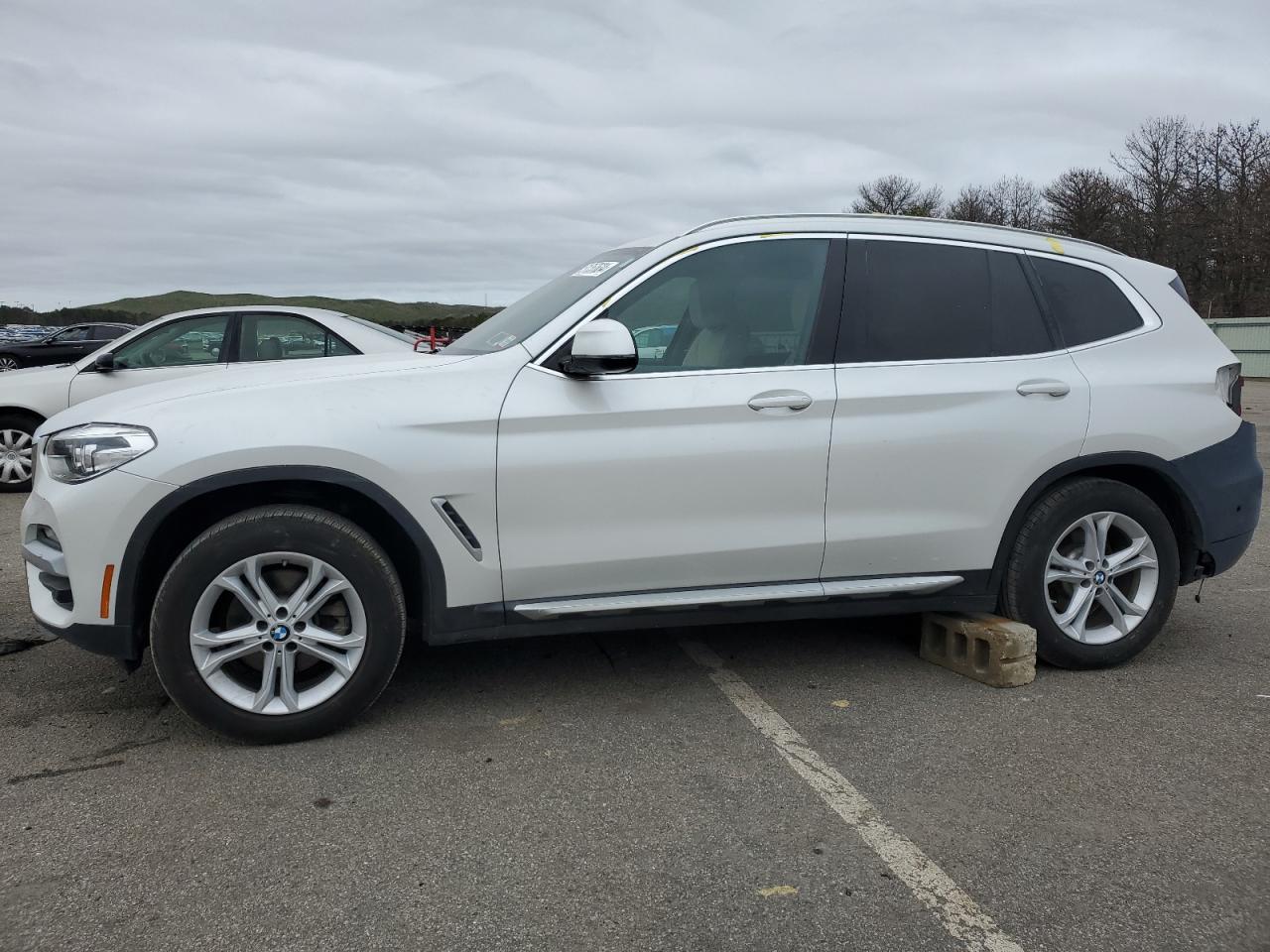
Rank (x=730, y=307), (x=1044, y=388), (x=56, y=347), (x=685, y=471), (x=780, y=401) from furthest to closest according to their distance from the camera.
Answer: (x=56, y=347) → (x=1044, y=388) → (x=730, y=307) → (x=780, y=401) → (x=685, y=471)

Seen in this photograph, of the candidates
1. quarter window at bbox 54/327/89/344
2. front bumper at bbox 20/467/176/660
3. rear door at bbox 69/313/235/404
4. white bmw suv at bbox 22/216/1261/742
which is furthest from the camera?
quarter window at bbox 54/327/89/344

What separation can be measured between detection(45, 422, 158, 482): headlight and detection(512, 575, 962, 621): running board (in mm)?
1387

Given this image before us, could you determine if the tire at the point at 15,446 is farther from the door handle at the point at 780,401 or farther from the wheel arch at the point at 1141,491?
the wheel arch at the point at 1141,491

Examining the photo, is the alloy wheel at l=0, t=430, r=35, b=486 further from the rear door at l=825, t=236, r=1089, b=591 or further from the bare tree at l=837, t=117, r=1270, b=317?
the bare tree at l=837, t=117, r=1270, b=317

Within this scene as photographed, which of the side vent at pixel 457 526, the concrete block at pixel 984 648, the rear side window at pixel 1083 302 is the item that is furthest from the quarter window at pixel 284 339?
the rear side window at pixel 1083 302

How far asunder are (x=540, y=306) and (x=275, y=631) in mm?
1665

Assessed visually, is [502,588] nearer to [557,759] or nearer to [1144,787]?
[557,759]

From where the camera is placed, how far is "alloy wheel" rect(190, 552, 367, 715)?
348 cm

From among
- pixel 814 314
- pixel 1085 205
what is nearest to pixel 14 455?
pixel 814 314

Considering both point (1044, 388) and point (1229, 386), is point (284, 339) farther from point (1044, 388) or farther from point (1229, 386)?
point (1229, 386)

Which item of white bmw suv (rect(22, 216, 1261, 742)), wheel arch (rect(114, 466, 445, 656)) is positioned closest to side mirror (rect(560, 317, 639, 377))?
white bmw suv (rect(22, 216, 1261, 742))

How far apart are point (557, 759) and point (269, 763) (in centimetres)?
96

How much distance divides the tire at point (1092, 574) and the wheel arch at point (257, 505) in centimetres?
240

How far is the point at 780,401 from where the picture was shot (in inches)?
153
